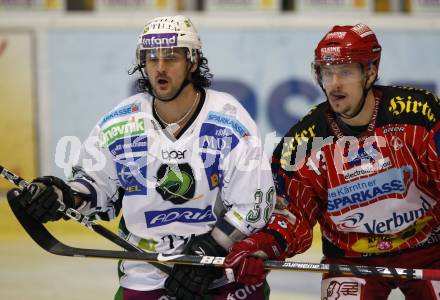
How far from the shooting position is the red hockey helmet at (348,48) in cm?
346

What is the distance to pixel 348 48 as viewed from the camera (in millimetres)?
3473

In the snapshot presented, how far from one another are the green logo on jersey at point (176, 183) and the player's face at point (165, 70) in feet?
0.90

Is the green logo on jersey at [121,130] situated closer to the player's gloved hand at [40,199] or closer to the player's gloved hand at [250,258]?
the player's gloved hand at [40,199]

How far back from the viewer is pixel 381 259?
141 inches

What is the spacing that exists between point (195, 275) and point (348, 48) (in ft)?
3.36

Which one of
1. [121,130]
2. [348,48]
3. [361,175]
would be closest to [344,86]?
[348,48]

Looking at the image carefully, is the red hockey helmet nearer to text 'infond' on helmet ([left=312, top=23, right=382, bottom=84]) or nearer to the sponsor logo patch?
text 'infond' on helmet ([left=312, top=23, right=382, bottom=84])

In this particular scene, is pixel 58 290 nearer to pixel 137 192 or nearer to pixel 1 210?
pixel 1 210

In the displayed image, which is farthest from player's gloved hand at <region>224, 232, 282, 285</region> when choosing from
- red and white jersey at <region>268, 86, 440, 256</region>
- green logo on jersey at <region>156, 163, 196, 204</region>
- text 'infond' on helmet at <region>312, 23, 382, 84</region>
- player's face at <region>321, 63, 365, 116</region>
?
text 'infond' on helmet at <region>312, 23, 382, 84</region>

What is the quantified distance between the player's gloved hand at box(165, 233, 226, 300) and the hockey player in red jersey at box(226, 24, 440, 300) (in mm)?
187

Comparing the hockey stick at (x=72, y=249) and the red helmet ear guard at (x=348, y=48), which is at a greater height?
the red helmet ear guard at (x=348, y=48)

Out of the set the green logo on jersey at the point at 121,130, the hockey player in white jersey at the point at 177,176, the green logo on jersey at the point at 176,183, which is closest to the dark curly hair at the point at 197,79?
the hockey player in white jersey at the point at 177,176

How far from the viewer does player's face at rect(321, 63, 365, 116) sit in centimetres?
347

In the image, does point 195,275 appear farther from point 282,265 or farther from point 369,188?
point 369,188
